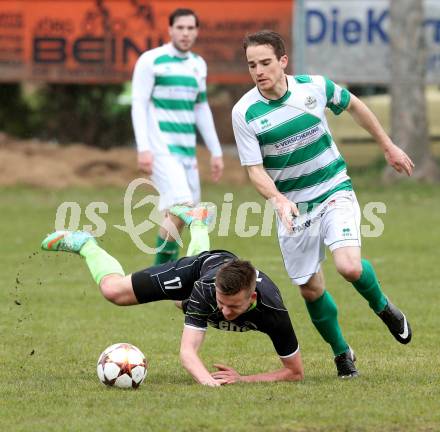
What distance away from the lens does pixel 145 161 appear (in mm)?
10375

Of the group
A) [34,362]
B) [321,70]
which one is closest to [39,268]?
[34,362]

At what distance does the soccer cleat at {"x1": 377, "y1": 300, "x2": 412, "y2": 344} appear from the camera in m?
7.29

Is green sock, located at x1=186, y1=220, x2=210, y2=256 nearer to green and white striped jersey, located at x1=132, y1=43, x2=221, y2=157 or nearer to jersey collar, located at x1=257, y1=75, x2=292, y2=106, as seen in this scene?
jersey collar, located at x1=257, y1=75, x2=292, y2=106

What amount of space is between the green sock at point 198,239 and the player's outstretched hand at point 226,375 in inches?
45.5

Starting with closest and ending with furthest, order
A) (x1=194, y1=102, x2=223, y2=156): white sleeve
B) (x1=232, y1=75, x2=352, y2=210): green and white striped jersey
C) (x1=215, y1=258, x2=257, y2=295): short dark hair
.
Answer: (x1=215, y1=258, x2=257, y2=295): short dark hair, (x1=232, y1=75, x2=352, y2=210): green and white striped jersey, (x1=194, y1=102, x2=223, y2=156): white sleeve

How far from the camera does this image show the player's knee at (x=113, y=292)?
7.26 metres

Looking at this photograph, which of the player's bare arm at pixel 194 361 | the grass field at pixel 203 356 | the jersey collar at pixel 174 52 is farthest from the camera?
the jersey collar at pixel 174 52

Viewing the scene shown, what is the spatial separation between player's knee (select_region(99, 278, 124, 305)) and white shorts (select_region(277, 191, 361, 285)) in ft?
3.47

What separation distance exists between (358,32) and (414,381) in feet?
47.7

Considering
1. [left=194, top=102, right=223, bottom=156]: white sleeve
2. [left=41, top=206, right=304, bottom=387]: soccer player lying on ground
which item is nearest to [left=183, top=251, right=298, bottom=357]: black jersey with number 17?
[left=41, top=206, right=304, bottom=387]: soccer player lying on ground

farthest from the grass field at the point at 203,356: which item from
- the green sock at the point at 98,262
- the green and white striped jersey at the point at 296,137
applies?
the green and white striped jersey at the point at 296,137

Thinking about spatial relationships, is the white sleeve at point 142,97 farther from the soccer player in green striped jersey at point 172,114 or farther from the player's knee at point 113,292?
the player's knee at point 113,292

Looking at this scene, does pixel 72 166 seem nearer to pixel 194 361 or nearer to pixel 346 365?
pixel 346 365

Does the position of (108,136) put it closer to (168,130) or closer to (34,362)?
(168,130)
